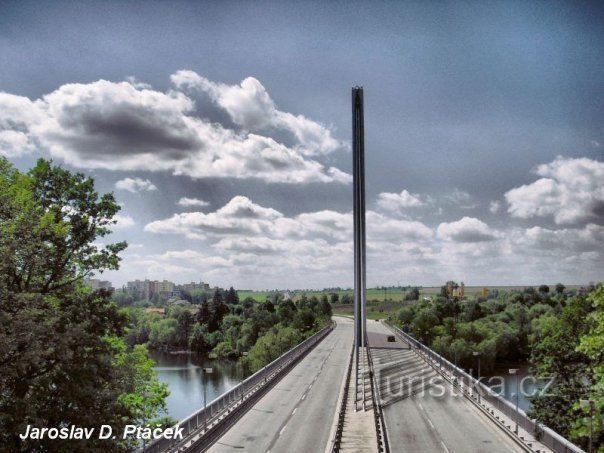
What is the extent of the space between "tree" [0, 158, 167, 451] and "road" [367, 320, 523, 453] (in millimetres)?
16431

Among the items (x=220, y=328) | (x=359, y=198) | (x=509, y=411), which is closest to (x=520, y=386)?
(x=359, y=198)

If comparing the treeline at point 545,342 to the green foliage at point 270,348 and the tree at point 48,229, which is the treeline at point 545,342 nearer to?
the tree at point 48,229

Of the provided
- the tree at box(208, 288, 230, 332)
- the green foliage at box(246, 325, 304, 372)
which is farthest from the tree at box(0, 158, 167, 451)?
the tree at box(208, 288, 230, 332)

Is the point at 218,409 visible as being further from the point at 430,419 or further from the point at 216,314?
the point at 216,314

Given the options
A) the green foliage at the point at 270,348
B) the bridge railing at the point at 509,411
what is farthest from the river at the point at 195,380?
the bridge railing at the point at 509,411

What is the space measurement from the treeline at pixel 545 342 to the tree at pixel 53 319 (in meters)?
19.9

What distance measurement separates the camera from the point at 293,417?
117 feet

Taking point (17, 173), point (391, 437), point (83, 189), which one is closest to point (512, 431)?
point (391, 437)

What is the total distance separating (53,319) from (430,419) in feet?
85.1

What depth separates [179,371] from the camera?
11756 centimetres

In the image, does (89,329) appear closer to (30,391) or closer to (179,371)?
(30,391)

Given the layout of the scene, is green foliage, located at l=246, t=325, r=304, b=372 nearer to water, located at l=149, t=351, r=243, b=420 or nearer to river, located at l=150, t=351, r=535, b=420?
water, located at l=149, t=351, r=243, b=420

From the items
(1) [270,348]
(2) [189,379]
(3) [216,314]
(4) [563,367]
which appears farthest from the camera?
Answer: (3) [216,314]

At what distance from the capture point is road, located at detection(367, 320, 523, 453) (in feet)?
96.8
